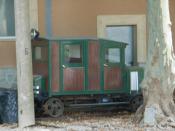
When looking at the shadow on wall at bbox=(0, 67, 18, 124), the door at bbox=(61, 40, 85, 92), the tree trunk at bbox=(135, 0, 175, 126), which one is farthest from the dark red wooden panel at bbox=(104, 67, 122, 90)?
the shadow on wall at bbox=(0, 67, 18, 124)

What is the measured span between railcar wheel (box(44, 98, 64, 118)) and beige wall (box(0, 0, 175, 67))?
270cm

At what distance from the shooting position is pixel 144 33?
17.7 m

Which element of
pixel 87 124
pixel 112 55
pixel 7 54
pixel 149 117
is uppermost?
pixel 7 54

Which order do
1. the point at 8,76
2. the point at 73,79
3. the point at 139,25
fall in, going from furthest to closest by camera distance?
the point at 139,25 → the point at 8,76 → the point at 73,79

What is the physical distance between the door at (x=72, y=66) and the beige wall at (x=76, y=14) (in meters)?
2.39

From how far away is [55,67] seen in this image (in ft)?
46.9

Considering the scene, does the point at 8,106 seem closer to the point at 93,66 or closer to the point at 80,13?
the point at 93,66

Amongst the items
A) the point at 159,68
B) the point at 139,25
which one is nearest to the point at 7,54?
the point at 139,25

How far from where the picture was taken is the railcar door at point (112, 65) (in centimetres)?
1475

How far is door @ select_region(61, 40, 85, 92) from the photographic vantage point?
47.2 ft

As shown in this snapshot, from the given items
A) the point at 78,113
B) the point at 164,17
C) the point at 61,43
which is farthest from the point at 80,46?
the point at 164,17

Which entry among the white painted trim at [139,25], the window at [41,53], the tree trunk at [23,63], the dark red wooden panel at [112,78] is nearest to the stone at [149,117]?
the tree trunk at [23,63]

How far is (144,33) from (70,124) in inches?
230

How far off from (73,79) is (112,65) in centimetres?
115
